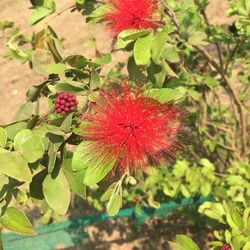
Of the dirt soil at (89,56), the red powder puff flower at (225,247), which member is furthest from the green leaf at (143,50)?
the dirt soil at (89,56)

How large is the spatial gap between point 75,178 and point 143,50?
43 cm

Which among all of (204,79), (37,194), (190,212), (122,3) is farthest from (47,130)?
(190,212)

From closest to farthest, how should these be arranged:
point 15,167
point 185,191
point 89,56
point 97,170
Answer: point 15,167
point 97,170
point 185,191
point 89,56

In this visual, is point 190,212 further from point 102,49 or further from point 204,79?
point 102,49

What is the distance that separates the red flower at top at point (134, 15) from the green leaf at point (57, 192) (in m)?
0.55

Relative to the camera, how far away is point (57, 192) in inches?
50.9

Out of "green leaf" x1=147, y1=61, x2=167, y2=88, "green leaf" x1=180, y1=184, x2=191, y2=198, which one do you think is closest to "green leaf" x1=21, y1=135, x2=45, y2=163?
"green leaf" x1=147, y1=61, x2=167, y2=88

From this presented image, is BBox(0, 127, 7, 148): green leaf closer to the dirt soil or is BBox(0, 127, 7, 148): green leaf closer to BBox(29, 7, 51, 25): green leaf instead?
BBox(29, 7, 51, 25): green leaf

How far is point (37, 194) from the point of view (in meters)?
1.39

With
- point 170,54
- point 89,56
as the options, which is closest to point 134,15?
point 170,54

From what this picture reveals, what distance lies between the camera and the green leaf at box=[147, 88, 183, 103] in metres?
1.29

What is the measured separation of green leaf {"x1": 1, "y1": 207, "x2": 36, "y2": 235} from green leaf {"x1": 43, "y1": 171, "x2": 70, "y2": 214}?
89mm

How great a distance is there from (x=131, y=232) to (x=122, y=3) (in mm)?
2270

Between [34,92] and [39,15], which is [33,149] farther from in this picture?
[39,15]
